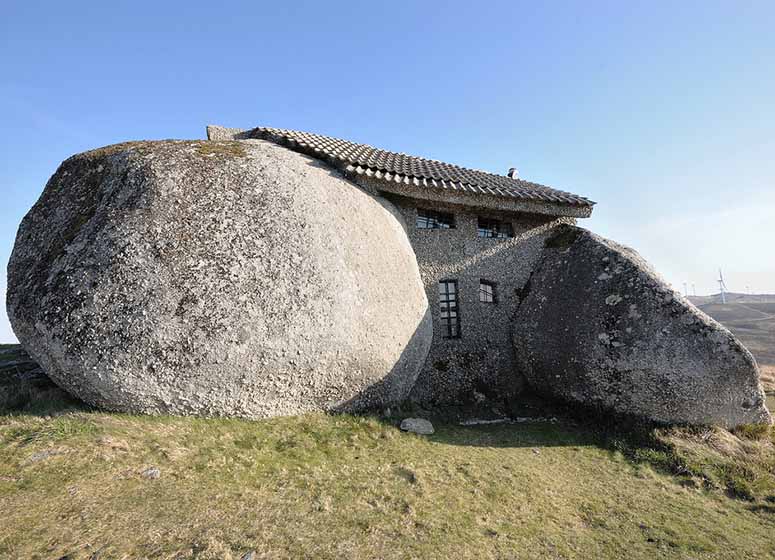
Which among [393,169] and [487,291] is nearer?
[393,169]

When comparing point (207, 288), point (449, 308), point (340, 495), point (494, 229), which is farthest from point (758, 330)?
point (207, 288)

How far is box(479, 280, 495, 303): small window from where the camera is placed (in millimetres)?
12578

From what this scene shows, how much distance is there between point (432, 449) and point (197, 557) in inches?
188

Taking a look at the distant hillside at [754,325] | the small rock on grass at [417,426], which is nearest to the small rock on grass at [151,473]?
the small rock on grass at [417,426]

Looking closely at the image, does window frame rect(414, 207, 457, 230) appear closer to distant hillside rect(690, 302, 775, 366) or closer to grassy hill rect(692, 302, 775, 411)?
grassy hill rect(692, 302, 775, 411)

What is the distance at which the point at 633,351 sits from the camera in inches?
387

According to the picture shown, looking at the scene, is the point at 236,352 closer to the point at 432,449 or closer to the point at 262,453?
the point at 262,453

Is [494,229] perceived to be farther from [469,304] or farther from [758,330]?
[758,330]

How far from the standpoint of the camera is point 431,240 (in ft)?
40.0

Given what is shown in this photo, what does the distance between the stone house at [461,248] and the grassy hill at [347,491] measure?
2968mm

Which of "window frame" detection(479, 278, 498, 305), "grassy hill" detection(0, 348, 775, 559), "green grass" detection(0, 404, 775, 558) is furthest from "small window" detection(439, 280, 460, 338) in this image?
"green grass" detection(0, 404, 775, 558)

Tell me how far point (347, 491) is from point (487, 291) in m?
7.95

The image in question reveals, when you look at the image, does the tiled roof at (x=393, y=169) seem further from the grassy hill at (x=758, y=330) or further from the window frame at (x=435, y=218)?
the grassy hill at (x=758, y=330)

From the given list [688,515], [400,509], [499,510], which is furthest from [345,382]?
[688,515]
